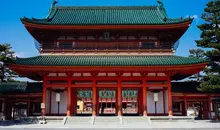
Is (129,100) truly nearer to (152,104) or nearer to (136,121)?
(152,104)

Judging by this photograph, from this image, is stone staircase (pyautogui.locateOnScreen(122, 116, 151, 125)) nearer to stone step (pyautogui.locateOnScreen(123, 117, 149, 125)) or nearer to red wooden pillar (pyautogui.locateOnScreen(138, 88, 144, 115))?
stone step (pyautogui.locateOnScreen(123, 117, 149, 125))

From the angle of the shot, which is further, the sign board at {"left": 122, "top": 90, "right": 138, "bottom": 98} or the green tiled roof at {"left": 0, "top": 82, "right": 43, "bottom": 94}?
the green tiled roof at {"left": 0, "top": 82, "right": 43, "bottom": 94}

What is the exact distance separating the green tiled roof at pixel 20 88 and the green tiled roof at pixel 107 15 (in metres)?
7.75

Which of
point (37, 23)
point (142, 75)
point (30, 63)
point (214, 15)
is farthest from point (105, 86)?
point (214, 15)

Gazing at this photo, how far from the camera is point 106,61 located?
24250mm

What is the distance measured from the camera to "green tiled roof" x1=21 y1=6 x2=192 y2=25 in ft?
90.9

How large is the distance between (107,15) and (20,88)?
1343 centimetres

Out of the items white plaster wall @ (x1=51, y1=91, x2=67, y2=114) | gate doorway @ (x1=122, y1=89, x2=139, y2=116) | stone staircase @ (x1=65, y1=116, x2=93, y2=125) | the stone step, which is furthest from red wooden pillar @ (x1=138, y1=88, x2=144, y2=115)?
white plaster wall @ (x1=51, y1=91, x2=67, y2=114)

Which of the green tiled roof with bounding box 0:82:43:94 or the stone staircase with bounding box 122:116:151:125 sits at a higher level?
the green tiled roof with bounding box 0:82:43:94

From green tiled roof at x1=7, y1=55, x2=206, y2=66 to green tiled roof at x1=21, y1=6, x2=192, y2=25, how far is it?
4060 mm

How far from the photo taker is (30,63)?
23344 millimetres

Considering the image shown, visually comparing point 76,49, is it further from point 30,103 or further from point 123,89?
point 30,103

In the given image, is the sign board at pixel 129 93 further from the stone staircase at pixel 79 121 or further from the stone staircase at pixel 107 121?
the stone staircase at pixel 79 121

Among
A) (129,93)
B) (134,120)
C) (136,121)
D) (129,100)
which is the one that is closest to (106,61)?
(129,93)
